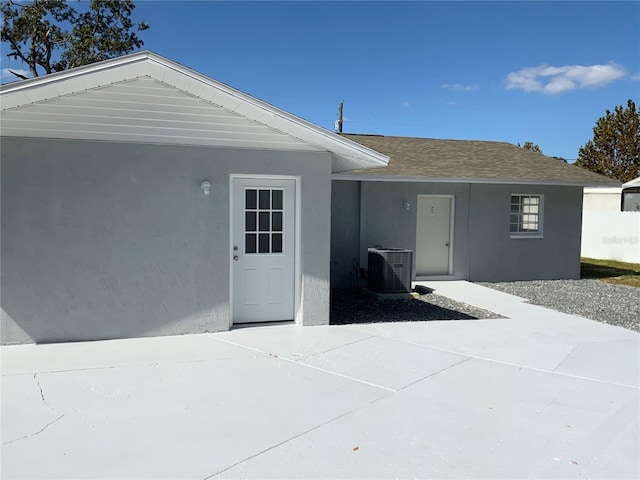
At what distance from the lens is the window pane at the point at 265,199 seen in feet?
24.6

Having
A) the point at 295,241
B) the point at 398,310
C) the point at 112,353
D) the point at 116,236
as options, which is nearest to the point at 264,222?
the point at 295,241

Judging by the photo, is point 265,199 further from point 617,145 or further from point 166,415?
point 617,145

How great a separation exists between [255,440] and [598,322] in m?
7.27

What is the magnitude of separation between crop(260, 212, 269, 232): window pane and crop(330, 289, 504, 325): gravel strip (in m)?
1.97

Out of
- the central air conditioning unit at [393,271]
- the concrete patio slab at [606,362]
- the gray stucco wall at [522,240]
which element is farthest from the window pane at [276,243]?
the gray stucco wall at [522,240]

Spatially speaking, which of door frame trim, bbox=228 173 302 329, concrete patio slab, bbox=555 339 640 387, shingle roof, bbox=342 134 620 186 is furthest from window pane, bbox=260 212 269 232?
concrete patio slab, bbox=555 339 640 387

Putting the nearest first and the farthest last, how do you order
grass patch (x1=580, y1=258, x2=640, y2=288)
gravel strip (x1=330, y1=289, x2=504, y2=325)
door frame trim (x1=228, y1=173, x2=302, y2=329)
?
door frame trim (x1=228, y1=173, x2=302, y2=329) → gravel strip (x1=330, y1=289, x2=504, y2=325) → grass patch (x1=580, y1=258, x2=640, y2=288)

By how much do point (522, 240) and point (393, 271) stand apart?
17.1ft

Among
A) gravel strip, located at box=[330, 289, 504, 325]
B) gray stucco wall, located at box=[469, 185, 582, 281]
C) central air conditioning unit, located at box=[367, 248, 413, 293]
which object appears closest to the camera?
gravel strip, located at box=[330, 289, 504, 325]

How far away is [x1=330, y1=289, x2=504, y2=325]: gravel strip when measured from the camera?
866 centimetres

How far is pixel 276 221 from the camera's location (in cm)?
759

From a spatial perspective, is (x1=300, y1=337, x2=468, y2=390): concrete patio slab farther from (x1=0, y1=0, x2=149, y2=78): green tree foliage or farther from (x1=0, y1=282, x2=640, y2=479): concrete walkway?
(x1=0, y1=0, x2=149, y2=78): green tree foliage

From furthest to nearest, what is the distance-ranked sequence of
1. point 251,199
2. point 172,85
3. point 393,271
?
point 393,271 → point 251,199 → point 172,85

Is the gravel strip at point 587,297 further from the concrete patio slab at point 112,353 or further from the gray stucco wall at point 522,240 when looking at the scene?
the concrete patio slab at point 112,353
